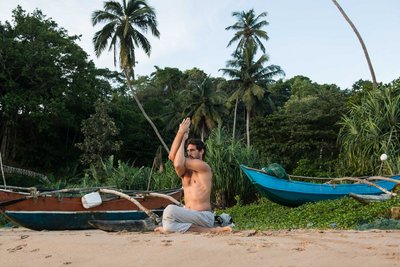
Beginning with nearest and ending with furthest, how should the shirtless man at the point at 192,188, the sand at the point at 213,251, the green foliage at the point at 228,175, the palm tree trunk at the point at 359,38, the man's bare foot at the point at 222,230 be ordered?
the sand at the point at 213,251 < the man's bare foot at the point at 222,230 < the shirtless man at the point at 192,188 < the green foliage at the point at 228,175 < the palm tree trunk at the point at 359,38

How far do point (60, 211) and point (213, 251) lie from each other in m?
6.90

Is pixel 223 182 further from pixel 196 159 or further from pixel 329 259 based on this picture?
pixel 329 259

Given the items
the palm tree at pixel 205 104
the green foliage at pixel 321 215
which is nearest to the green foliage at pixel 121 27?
the palm tree at pixel 205 104

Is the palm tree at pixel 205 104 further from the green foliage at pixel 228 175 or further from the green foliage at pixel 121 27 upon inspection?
the green foliage at pixel 228 175

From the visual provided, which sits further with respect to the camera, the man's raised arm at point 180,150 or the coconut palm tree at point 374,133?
the coconut palm tree at point 374,133

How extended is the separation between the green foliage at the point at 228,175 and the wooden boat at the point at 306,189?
3238mm

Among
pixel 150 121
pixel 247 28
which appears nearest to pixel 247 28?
pixel 247 28

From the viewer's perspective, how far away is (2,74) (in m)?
28.2

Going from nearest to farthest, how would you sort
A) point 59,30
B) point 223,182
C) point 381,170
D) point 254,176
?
point 254,176, point 381,170, point 223,182, point 59,30

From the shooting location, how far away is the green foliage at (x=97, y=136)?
29.7 meters

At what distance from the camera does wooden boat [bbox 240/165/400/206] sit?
13859mm

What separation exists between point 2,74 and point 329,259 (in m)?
27.6

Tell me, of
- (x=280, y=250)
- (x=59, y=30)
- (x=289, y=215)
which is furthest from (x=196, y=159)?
(x=59, y=30)

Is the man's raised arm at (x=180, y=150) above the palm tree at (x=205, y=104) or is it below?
A: below
